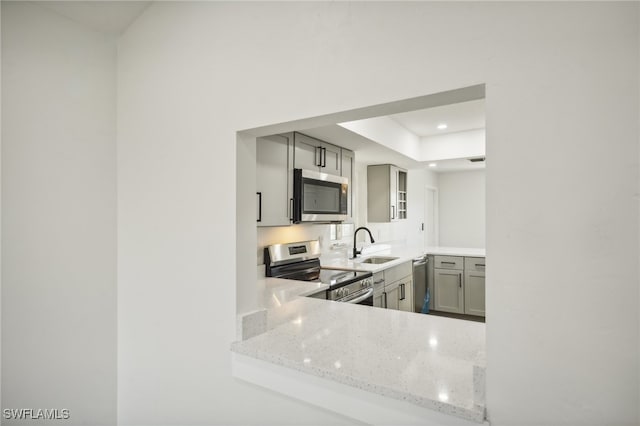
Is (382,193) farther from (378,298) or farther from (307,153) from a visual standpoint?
(307,153)

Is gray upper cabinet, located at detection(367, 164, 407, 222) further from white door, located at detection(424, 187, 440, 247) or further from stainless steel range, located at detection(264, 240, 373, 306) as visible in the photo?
white door, located at detection(424, 187, 440, 247)

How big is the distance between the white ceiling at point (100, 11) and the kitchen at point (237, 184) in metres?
0.02

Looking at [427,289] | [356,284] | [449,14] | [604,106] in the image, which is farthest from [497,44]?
[427,289]

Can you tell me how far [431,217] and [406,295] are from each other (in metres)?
2.93

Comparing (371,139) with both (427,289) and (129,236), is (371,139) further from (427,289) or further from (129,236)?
(427,289)

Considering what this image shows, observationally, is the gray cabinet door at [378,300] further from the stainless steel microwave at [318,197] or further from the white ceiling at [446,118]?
the white ceiling at [446,118]

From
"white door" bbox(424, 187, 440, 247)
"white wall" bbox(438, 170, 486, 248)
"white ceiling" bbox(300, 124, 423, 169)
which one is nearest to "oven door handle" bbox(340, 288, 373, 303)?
"white ceiling" bbox(300, 124, 423, 169)

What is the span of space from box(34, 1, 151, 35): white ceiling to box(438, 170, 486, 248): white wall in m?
5.86

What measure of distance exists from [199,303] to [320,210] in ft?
5.03

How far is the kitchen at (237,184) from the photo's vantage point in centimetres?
81

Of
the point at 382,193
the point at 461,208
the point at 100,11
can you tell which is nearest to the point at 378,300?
the point at 382,193

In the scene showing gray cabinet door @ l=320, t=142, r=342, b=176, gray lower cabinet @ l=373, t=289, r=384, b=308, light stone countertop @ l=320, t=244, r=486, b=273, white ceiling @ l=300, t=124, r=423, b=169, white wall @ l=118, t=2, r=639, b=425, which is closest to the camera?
white wall @ l=118, t=2, r=639, b=425

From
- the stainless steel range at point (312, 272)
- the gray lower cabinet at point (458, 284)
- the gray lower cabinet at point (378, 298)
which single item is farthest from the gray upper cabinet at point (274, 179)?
the gray lower cabinet at point (458, 284)

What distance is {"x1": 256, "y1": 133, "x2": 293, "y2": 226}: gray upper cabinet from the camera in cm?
234
